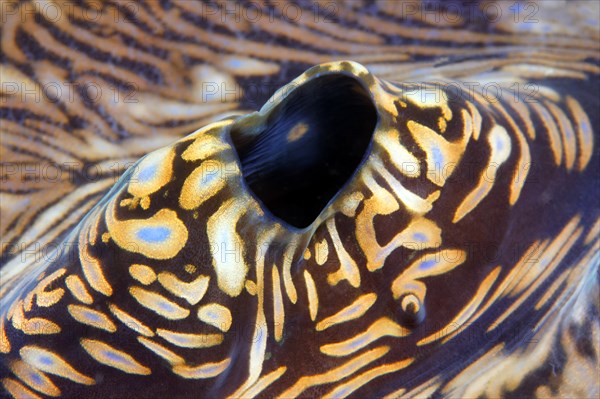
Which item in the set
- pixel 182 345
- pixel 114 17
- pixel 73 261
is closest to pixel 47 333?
pixel 73 261

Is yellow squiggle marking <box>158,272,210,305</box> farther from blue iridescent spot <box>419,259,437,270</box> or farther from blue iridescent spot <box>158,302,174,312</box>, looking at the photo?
blue iridescent spot <box>419,259,437,270</box>

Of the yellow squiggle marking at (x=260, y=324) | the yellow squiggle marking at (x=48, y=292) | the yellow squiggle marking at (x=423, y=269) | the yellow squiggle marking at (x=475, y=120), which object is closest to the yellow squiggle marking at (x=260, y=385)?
the yellow squiggle marking at (x=260, y=324)

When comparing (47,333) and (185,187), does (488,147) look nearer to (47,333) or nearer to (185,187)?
(185,187)

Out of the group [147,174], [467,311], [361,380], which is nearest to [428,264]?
[467,311]

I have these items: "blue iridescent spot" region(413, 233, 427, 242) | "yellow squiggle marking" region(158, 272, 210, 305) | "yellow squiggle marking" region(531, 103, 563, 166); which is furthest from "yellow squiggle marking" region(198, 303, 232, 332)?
"yellow squiggle marking" region(531, 103, 563, 166)

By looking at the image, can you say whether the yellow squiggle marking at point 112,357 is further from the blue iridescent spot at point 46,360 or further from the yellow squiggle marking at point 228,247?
the yellow squiggle marking at point 228,247

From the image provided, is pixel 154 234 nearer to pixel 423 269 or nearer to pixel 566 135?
pixel 423 269
